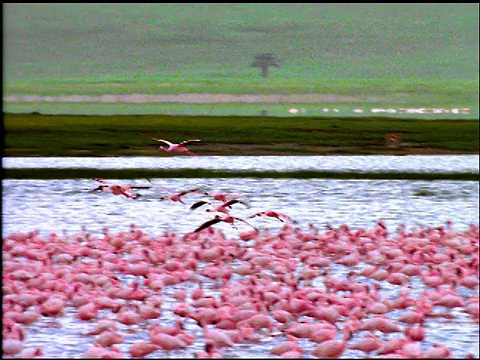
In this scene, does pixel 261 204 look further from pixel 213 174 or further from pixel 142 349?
pixel 142 349

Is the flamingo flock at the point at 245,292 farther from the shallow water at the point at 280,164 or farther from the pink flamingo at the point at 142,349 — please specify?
the shallow water at the point at 280,164

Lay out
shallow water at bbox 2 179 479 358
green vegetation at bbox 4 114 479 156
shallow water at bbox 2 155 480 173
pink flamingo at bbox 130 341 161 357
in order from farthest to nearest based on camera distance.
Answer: green vegetation at bbox 4 114 479 156 < shallow water at bbox 2 155 480 173 < shallow water at bbox 2 179 479 358 < pink flamingo at bbox 130 341 161 357

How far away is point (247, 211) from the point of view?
66.2 feet

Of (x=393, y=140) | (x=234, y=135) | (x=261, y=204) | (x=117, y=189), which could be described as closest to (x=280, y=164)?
(x=261, y=204)

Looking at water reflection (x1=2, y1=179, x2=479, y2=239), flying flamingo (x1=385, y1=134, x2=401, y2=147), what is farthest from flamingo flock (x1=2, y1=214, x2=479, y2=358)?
flying flamingo (x1=385, y1=134, x2=401, y2=147)

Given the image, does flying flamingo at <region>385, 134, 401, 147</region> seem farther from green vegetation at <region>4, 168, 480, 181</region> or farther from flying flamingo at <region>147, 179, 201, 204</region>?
flying flamingo at <region>147, 179, 201, 204</region>

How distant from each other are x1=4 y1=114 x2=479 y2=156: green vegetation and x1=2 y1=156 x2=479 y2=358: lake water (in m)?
19.1

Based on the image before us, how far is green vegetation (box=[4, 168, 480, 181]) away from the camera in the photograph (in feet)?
97.1

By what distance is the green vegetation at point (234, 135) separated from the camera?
163 feet

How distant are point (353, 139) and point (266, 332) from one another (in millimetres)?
47179

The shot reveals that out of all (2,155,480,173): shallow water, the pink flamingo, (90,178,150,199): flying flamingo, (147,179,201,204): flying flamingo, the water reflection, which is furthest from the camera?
(2,155,480,173): shallow water

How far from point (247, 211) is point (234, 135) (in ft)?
127

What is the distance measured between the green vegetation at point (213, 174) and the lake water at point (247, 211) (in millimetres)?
1375

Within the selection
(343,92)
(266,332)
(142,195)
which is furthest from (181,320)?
(343,92)
